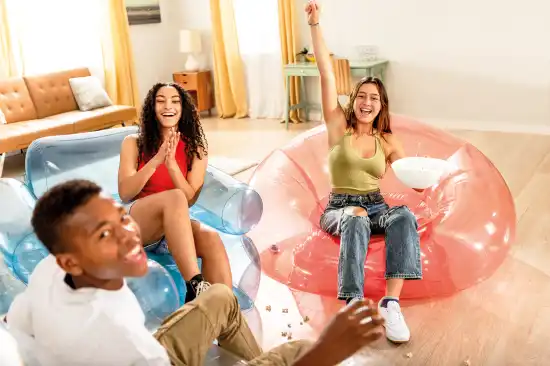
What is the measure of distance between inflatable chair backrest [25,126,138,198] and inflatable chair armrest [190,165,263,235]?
1.44 feet

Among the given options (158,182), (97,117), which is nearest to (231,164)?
(97,117)

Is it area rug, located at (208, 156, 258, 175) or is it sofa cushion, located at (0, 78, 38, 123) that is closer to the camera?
area rug, located at (208, 156, 258, 175)

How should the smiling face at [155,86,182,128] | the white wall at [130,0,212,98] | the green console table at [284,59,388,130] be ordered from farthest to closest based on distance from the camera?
the white wall at [130,0,212,98] → the green console table at [284,59,388,130] → the smiling face at [155,86,182,128]

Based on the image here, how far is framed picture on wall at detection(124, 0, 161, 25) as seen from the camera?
21.3 feet

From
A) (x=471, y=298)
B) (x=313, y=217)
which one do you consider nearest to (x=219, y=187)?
(x=313, y=217)

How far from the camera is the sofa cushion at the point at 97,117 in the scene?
515cm

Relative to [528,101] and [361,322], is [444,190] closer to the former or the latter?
[361,322]

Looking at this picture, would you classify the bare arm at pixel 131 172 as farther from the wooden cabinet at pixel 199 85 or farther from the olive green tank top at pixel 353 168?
the wooden cabinet at pixel 199 85

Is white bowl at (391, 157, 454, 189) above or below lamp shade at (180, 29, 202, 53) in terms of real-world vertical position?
below

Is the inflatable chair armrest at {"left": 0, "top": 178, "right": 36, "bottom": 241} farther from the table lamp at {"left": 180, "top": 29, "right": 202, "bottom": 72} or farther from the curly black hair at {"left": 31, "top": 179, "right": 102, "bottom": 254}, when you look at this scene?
the table lamp at {"left": 180, "top": 29, "right": 202, "bottom": 72}

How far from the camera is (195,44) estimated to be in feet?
22.1

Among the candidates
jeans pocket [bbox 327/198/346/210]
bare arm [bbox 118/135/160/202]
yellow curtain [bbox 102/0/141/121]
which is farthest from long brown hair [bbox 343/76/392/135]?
yellow curtain [bbox 102/0/141/121]

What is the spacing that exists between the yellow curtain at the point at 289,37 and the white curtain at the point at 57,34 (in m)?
1.80

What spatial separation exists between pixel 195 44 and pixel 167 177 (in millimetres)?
4713
